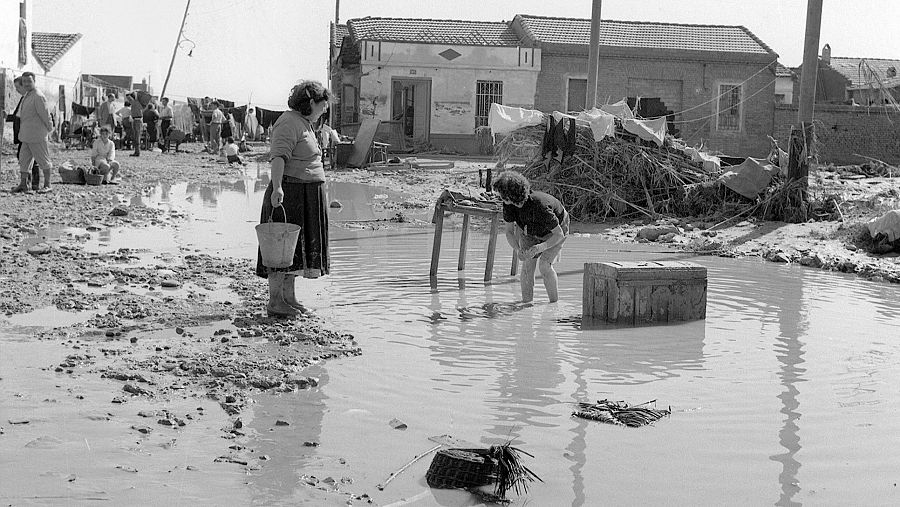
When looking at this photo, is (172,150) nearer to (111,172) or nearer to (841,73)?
(111,172)

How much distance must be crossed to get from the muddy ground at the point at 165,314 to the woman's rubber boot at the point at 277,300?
12 cm

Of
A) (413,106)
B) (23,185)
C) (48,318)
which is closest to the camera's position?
(48,318)

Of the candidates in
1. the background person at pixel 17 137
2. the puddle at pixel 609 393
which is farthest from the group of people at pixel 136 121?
the puddle at pixel 609 393

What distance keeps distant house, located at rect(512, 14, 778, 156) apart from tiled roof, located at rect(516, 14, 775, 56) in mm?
121

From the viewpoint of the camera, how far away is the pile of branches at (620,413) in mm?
5577

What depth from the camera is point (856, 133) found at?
105 ft

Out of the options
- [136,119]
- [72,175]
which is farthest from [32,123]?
[136,119]

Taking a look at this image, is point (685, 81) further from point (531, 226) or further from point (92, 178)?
point (531, 226)

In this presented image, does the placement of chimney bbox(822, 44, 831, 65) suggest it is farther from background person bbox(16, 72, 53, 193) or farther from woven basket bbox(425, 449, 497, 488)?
woven basket bbox(425, 449, 497, 488)

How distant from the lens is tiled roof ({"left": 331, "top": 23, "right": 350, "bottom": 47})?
42.5 metres

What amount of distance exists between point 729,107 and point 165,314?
30958 mm

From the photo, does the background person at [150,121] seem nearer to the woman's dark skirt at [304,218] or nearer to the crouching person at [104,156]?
the crouching person at [104,156]

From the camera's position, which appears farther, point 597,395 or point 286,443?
point 597,395

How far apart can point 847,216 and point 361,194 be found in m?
9.13
